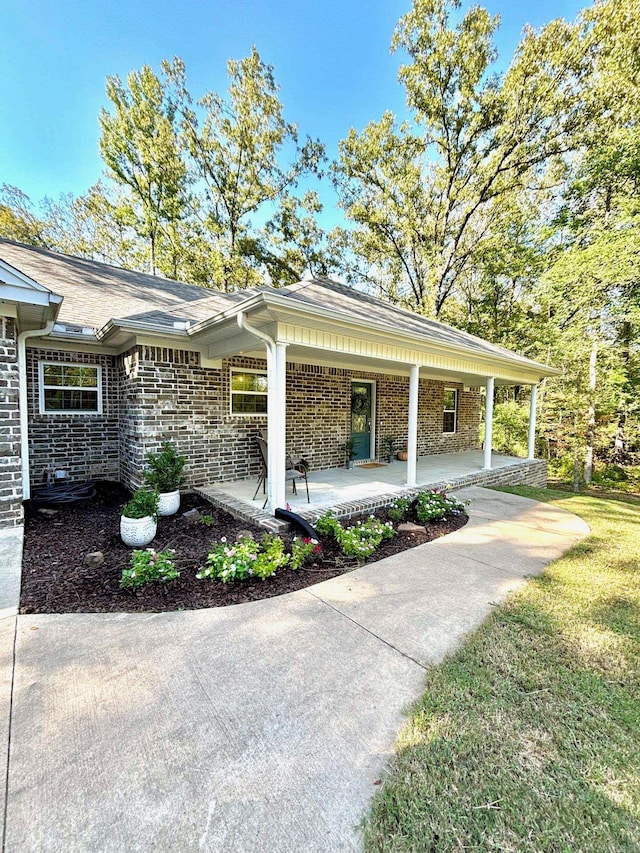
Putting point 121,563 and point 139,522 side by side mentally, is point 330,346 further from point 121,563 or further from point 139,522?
point 121,563

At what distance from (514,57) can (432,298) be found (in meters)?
8.42

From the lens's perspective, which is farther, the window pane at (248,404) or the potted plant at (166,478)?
the window pane at (248,404)

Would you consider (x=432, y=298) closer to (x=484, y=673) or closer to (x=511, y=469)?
(x=511, y=469)

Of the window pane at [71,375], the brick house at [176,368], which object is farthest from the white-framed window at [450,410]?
the window pane at [71,375]

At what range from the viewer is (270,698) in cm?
217

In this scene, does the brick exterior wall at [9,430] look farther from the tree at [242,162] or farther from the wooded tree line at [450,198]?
the tree at [242,162]

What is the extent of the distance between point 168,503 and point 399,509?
3.62 meters

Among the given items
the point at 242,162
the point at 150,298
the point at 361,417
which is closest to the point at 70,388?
the point at 150,298

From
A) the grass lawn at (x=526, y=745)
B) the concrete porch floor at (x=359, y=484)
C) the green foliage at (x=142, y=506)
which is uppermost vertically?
the green foliage at (x=142, y=506)

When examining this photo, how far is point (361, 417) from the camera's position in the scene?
9.78 meters

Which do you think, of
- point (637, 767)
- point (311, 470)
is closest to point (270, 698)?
point (637, 767)

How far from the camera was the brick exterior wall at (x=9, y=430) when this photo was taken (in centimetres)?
470

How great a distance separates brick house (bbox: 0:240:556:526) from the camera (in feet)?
16.1

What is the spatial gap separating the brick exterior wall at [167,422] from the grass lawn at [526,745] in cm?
537
